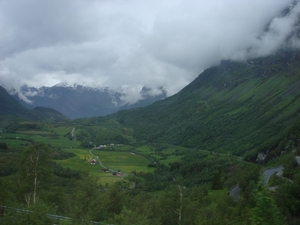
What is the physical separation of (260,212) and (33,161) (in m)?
30.8

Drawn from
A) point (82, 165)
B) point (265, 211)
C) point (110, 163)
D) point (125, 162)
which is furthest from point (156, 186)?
point (265, 211)

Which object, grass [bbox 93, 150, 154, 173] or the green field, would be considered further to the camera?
grass [bbox 93, 150, 154, 173]

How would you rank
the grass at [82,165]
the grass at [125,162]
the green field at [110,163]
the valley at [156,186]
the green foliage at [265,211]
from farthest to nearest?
the grass at [125,162]
the green field at [110,163]
the grass at [82,165]
the valley at [156,186]
the green foliage at [265,211]

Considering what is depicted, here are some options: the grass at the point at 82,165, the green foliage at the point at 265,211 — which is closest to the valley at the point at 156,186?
the green foliage at the point at 265,211

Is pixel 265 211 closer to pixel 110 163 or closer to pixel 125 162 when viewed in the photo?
pixel 110 163

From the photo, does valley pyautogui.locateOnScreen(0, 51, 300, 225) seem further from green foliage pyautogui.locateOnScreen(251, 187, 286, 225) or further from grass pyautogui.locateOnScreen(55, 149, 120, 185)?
grass pyautogui.locateOnScreen(55, 149, 120, 185)

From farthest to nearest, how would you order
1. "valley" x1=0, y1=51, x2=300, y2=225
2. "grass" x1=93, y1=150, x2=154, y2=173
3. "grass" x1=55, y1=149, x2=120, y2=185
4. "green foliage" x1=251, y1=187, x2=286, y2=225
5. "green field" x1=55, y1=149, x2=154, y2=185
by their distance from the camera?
1. "grass" x1=93, y1=150, x2=154, y2=173
2. "green field" x1=55, y1=149, x2=154, y2=185
3. "grass" x1=55, y1=149, x2=120, y2=185
4. "valley" x1=0, y1=51, x2=300, y2=225
5. "green foliage" x1=251, y1=187, x2=286, y2=225

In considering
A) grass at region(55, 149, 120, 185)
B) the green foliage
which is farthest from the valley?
grass at region(55, 149, 120, 185)

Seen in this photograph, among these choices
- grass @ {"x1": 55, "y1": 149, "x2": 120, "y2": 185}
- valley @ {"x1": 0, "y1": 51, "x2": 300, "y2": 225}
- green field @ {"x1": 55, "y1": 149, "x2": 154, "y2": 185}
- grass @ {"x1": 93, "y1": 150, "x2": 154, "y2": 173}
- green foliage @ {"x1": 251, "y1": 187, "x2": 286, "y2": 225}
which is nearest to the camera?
green foliage @ {"x1": 251, "y1": 187, "x2": 286, "y2": 225}

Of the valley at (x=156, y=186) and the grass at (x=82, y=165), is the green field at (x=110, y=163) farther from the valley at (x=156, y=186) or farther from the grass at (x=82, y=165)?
the valley at (x=156, y=186)

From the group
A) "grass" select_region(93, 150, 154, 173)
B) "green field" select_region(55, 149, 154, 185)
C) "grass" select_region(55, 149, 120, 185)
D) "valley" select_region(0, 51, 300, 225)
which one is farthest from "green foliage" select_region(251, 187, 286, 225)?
"grass" select_region(93, 150, 154, 173)

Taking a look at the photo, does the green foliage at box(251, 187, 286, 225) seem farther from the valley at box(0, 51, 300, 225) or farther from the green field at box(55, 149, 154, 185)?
the green field at box(55, 149, 154, 185)

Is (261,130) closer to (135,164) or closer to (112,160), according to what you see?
(135,164)

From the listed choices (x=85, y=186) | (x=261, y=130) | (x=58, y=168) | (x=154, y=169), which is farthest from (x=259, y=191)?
(x=261, y=130)
